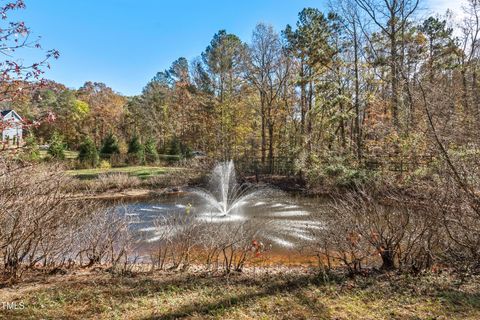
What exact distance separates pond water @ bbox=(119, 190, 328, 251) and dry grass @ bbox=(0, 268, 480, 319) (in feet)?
4.04

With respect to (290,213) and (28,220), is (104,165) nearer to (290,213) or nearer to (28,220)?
(290,213)

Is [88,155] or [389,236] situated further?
[88,155]

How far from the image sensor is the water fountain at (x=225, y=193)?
12.0 m

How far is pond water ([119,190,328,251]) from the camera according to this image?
7.25 metres

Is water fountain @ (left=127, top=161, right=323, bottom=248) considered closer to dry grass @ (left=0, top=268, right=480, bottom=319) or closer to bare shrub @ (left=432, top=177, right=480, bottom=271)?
dry grass @ (left=0, top=268, right=480, bottom=319)

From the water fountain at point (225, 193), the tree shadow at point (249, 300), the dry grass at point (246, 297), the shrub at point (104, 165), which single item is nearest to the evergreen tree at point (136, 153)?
the shrub at point (104, 165)

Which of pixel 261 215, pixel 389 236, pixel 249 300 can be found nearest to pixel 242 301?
pixel 249 300

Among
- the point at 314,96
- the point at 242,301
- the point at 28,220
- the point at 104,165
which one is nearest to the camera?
the point at 242,301

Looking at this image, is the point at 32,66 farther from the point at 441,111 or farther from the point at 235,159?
the point at 235,159

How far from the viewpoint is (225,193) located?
1484 cm

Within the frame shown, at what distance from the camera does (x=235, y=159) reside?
70.1ft

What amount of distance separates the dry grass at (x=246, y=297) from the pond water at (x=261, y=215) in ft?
4.04

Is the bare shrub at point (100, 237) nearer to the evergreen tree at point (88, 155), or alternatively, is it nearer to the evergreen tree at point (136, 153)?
the evergreen tree at point (88, 155)

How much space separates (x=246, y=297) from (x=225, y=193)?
11.4 m
